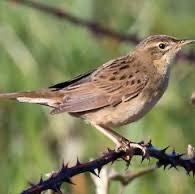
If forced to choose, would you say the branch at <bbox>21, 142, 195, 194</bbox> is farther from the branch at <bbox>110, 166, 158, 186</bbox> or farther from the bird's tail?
the bird's tail

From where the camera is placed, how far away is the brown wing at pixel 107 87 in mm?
6188

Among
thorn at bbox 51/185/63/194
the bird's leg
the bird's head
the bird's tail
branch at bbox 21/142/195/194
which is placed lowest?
thorn at bbox 51/185/63/194

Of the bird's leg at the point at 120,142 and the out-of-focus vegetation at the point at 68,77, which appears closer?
the bird's leg at the point at 120,142

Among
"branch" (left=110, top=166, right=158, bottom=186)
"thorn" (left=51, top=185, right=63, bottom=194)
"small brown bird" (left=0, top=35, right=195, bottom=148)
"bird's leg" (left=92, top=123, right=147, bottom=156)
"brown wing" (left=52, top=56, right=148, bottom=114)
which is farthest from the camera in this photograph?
"brown wing" (left=52, top=56, right=148, bottom=114)

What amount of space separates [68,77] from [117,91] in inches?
80.0

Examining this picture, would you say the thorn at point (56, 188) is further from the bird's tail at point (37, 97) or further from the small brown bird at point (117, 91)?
the bird's tail at point (37, 97)

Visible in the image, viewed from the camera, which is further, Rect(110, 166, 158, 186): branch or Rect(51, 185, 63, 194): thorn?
Rect(110, 166, 158, 186): branch

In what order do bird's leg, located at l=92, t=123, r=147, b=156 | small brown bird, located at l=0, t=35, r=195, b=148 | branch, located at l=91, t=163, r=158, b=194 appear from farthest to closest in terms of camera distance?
1. small brown bird, located at l=0, t=35, r=195, b=148
2. bird's leg, located at l=92, t=123, r=147, b=156
3. branch, located at l=91, t=163, r=158, b=194

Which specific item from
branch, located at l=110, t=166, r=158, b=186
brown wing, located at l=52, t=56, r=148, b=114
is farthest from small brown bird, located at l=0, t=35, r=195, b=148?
branch, located at l=110, t=166, r=158, b=186

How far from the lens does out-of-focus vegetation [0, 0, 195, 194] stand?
22.7 ft

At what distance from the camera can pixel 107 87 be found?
21.1 feet

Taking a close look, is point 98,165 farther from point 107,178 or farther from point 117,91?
point 117,91

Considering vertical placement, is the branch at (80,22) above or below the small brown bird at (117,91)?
above

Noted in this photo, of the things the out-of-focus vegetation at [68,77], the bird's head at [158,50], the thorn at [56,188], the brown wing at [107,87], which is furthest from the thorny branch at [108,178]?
the bird's head at [158,50]
